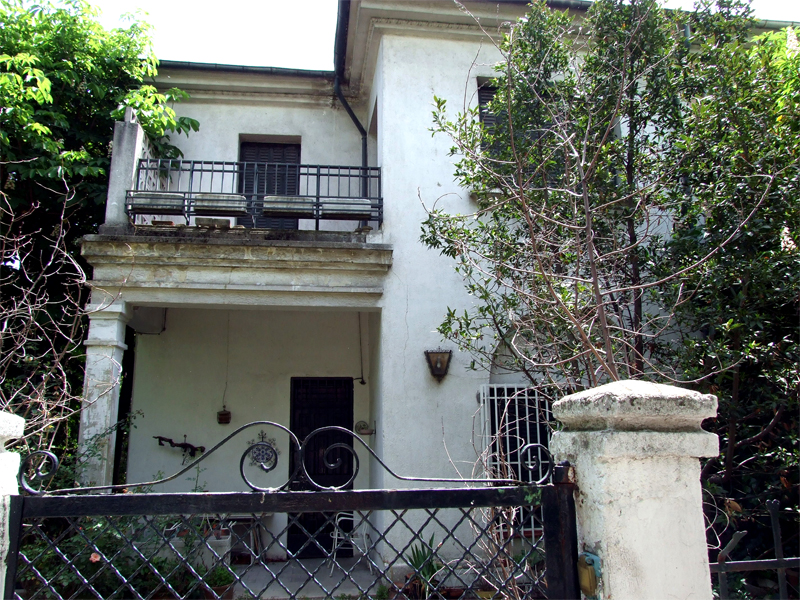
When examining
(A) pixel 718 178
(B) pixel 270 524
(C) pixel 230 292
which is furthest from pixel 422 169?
(B) pixel 270 524

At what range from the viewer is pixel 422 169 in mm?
6922

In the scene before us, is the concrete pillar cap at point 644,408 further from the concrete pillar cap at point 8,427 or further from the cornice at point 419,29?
the cornice at point 419,29

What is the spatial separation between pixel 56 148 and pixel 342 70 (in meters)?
4.03

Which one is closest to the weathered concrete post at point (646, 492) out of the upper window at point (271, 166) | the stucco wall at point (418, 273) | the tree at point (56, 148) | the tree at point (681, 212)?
the tree at point (681, 212)

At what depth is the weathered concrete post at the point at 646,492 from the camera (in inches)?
72.4

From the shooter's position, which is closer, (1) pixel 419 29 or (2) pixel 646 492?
(2) pixel 646 492

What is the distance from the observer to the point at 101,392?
600 centimetres

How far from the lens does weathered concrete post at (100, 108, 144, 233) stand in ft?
20.9

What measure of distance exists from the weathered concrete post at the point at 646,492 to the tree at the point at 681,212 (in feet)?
7.60

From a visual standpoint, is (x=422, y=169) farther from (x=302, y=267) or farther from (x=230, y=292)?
(x=230, y=292)

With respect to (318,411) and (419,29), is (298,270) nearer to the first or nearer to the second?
(318,411)

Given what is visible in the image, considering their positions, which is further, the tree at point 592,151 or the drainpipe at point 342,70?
the drainpipe at point 342,70

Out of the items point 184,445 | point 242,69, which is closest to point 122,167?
point 242,69

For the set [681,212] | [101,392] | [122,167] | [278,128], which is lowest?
[101,392]
